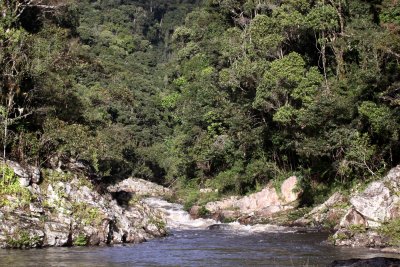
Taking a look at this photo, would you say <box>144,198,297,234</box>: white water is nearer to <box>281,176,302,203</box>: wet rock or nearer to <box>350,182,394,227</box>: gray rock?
<box>281,176,302,203</box>: wet rock

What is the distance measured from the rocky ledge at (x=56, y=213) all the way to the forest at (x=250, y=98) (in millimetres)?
1630

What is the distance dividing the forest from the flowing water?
639 cm

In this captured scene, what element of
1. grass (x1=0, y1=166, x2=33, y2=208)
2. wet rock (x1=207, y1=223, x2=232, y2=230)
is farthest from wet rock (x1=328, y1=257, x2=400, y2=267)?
wet rock (x1=207, y1=223, x2=232, y2=230)

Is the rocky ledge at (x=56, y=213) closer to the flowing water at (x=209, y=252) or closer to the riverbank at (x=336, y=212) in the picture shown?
the flowing water at (x=209, y=252)

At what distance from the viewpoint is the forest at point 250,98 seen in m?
30.1

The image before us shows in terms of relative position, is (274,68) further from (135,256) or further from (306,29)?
(135,256)

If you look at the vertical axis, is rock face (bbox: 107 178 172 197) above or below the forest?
below

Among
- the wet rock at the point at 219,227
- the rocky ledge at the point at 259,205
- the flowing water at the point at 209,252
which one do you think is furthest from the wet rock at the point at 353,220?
the rocky ledge at the point at 259,205

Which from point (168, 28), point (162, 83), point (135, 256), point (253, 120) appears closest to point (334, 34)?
point (253, 120)

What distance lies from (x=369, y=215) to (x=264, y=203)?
18351 millimetres

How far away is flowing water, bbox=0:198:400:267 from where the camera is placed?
21.5 meters

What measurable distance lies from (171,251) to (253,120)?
2648 cm

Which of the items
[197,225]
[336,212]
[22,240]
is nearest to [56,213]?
[22,240]

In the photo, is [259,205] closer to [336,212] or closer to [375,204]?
[336,212]
